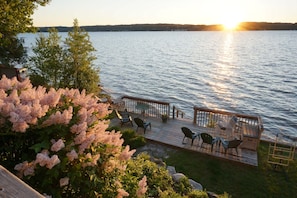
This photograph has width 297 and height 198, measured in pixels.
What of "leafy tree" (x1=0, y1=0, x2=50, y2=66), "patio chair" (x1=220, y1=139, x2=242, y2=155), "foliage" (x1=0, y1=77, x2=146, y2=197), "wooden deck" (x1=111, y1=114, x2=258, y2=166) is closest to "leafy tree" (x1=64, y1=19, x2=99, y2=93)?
"leafy tree" (x1=0, y1=0, x2=50, y2=66)

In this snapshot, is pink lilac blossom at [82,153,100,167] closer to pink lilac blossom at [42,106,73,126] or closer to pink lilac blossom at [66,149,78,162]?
pink lilac blossom at [66,149,78,162]

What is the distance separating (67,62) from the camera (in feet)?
45.8

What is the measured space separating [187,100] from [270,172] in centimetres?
1589

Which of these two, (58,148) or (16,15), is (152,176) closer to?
(58,148)

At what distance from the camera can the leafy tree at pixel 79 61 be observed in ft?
45.2

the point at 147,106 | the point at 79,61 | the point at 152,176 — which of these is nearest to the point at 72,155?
the point at 152,176

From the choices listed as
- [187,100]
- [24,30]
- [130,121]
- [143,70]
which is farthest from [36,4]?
[143,70]

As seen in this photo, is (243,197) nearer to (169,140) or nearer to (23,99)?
(169,140)

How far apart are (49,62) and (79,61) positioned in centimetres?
158

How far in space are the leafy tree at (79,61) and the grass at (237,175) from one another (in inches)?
270

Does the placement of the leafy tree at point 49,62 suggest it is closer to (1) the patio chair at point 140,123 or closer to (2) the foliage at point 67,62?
(2) the foliage at point 67,62

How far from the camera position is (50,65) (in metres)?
13.7

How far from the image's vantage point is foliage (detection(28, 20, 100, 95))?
13.8 meters

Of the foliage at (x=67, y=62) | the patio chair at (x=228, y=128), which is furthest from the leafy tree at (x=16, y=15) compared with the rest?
the patio chair at (x=228, y=128)
